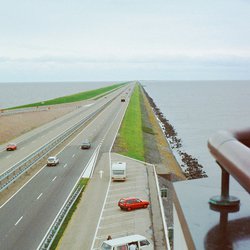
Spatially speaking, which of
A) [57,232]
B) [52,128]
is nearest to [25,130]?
[52,128]

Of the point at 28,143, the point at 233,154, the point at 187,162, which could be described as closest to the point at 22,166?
the point at 28,143

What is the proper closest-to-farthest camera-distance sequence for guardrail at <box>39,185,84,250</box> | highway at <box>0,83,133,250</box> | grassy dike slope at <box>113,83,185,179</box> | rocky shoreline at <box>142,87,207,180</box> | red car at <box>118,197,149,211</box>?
guardrail at <box>39,185,84,250</box> < highway at <box>0,83,133,250</box> < red car at <box>118,197,149,211</box> < grassy dike slope at <box>113,83,185,179</box> < rocky shoreline at <box>142,87,207,180</box>

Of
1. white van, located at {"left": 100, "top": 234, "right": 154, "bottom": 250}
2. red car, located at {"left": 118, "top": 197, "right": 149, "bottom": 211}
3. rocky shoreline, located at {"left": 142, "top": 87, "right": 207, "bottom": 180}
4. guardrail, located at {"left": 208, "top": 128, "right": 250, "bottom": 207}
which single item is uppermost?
guardrail, located at {"left": 208, "top": 128, "right": 250, "bottom": 207}

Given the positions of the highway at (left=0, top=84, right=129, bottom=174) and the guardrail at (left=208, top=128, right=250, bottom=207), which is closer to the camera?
the guardrail at (left=208, top=128, right=250, bottom=207)

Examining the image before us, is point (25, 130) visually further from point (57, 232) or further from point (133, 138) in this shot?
point (57, 232)

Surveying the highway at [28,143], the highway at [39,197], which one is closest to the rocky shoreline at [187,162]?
the highway at [39,197]

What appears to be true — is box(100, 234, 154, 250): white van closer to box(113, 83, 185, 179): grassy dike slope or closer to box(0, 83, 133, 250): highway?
box(0, 83, 133, 250): highway

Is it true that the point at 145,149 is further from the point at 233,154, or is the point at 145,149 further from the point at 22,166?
the point at 233,154

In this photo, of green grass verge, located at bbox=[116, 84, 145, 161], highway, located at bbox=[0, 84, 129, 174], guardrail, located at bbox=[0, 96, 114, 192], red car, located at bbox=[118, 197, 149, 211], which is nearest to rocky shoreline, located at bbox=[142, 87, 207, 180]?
green grass verge, located at bbox=[116, 84, 145, 161]
